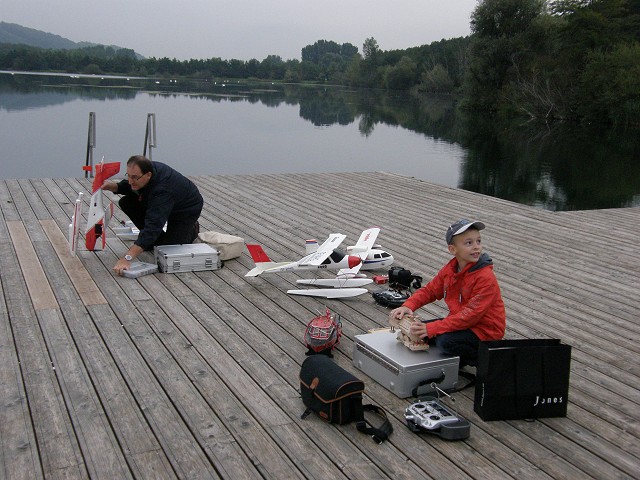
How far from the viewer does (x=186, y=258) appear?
5398mm

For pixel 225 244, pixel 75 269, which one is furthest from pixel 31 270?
pixel 225 244

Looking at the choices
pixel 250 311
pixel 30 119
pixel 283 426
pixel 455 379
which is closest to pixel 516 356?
pixel 455 379

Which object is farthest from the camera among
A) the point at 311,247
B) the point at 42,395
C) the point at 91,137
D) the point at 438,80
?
the point at 438,80

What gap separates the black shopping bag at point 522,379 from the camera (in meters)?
3.05

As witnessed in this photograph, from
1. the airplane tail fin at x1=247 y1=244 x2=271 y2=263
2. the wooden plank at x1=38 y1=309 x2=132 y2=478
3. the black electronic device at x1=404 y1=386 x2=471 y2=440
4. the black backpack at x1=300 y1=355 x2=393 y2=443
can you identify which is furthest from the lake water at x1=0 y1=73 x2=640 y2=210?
the black backpack at x1=300 y1=355 x2=393 y2=443

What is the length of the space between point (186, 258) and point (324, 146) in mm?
19484

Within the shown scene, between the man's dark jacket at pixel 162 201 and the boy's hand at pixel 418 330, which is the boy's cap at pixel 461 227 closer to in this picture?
the boy's hand at pixel 418 330

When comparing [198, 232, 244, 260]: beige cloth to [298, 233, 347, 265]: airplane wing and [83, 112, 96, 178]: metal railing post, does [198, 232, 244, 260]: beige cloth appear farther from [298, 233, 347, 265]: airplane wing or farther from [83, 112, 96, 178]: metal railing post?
[83, 112, 96, 178]: metal railing post

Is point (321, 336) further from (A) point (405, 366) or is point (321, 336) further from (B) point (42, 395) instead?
(B) point (42, 395)

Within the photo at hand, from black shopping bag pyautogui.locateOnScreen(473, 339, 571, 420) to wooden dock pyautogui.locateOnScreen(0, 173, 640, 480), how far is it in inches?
3.0

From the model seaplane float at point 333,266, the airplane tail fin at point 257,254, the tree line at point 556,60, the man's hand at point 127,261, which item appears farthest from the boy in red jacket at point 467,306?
the tree line at point 556,60

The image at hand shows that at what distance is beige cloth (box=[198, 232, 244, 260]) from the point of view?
579cm

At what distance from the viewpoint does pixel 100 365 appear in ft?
11.9

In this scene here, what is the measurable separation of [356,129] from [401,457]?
95.2 feet
